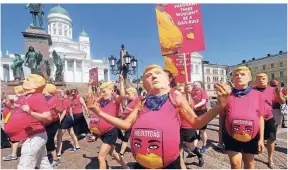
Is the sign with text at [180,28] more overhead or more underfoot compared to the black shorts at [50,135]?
more overhead

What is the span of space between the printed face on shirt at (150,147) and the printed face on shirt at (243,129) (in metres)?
1.53

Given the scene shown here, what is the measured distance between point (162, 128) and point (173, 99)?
1.07 feet

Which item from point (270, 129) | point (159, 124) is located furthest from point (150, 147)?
point (270, 129)

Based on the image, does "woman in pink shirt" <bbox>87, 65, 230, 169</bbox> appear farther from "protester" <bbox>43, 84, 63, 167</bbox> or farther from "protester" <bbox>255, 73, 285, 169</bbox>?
"protester" <bbox>255, 73, 285, 169</bbox>

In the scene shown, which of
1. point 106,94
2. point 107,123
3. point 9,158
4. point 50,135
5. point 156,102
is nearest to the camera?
point 156,102

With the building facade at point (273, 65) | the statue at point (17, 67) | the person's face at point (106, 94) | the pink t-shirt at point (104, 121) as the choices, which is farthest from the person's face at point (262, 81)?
the building facade at point (273, 65)

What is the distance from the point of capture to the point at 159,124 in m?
2.12

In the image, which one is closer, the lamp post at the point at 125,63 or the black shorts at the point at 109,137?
the black shorts at the point at 109,137

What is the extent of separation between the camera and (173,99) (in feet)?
7.33

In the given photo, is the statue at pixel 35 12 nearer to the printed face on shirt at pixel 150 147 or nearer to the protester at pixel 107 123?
the protester at pixel 107 123

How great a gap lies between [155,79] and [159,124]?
0.49 metres

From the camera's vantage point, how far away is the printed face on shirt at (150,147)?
209cm

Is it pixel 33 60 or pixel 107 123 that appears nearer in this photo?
pixel 107 123

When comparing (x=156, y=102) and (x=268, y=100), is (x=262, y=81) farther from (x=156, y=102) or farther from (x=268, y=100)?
(x=156, y=102)
